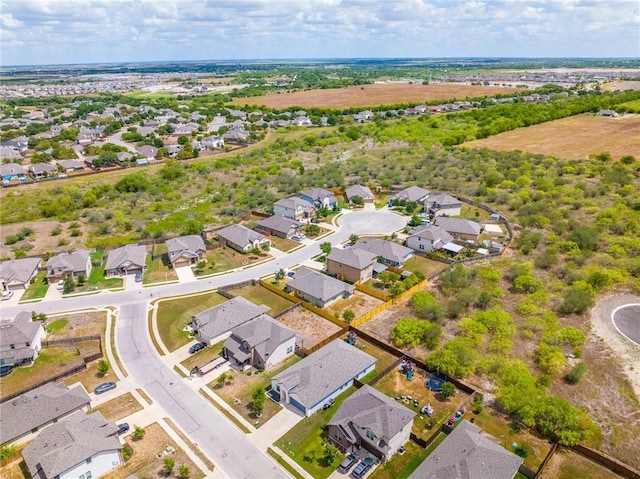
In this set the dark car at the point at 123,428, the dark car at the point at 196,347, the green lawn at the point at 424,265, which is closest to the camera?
the dark car at the point at 123,428

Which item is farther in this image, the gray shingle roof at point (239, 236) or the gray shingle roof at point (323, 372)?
the gray shingle roof at point (239, 236)

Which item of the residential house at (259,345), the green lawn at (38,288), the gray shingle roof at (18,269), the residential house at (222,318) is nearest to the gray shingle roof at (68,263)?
the green lawn at (38,288)

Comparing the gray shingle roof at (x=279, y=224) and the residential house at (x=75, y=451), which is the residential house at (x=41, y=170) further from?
the residential house at (x=75, y=451)

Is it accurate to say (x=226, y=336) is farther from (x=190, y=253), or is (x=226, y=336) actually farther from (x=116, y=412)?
(x=190, y=253)

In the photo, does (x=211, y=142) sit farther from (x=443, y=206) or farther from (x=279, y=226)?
(x=443, y=206)

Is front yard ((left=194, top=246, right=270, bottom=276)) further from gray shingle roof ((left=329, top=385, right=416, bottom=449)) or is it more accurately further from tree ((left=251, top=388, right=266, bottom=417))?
gray shingle roof ((left=329, top=385, right=416, bottom=449))

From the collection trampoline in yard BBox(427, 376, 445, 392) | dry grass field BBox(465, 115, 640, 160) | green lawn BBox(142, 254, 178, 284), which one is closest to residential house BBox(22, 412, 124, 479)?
trampoline in yard BBox(427, 376, 445, 392)

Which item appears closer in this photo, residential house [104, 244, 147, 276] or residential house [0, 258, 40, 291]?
residential house [0, 258, 40, 291]
